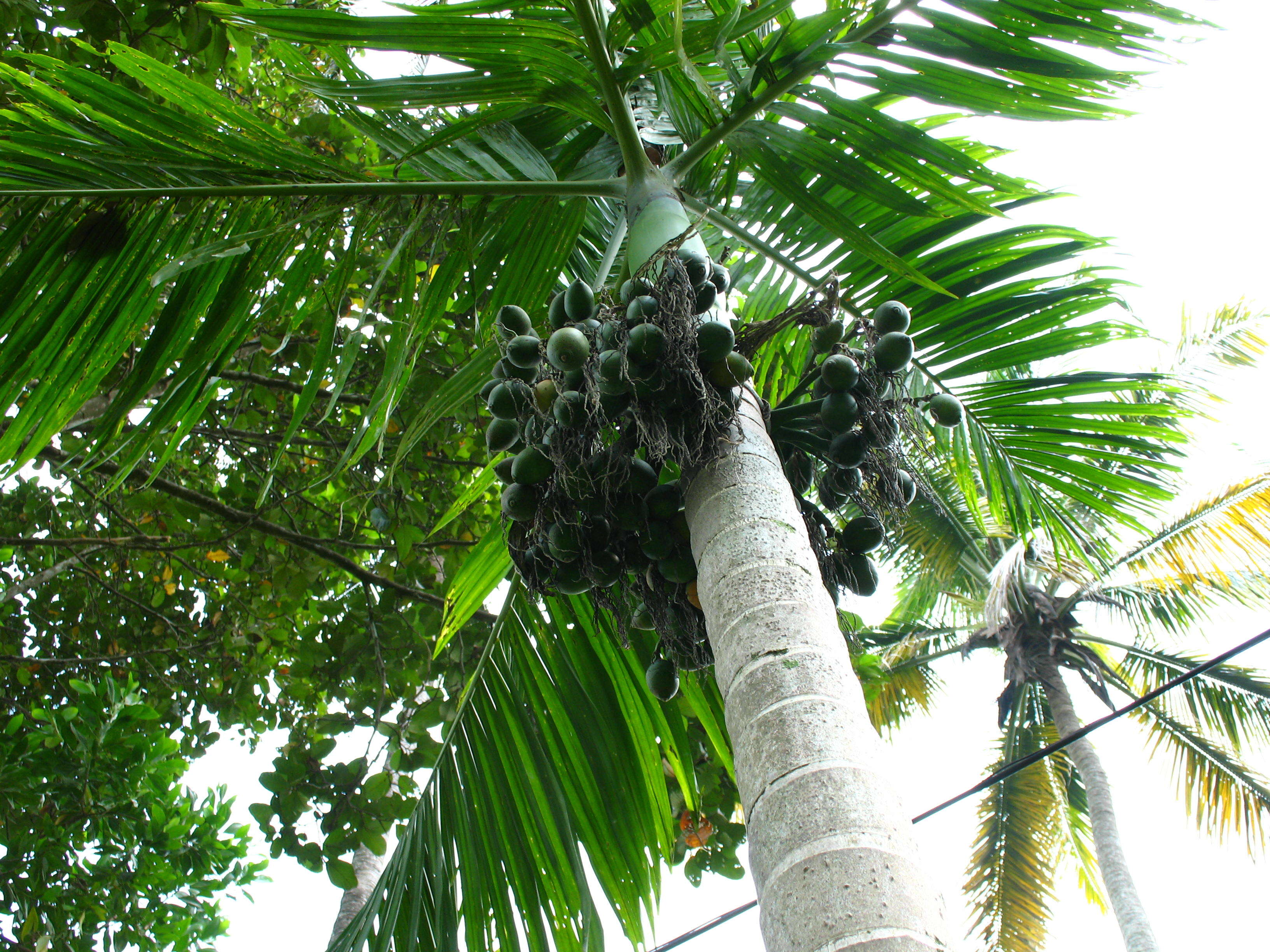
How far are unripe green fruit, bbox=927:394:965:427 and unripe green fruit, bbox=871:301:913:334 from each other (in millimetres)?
204

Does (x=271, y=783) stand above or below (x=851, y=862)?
above

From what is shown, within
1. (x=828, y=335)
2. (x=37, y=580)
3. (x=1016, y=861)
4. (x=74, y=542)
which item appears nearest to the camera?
(x=828, y=335)

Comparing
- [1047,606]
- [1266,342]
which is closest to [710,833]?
[1047,606]

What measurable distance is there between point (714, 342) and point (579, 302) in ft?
0.94

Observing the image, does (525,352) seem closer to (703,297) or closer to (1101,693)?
(703,297)

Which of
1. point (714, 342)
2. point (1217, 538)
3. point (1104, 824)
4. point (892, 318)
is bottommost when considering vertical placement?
point (714, 342)

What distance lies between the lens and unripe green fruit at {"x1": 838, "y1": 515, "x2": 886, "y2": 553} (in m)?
1.80

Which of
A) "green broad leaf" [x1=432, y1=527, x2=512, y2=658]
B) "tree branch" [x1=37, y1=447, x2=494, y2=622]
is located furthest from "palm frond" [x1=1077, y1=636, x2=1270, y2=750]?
"green broad leaf" [x1=432, y1=527, x2=512, y2=658]

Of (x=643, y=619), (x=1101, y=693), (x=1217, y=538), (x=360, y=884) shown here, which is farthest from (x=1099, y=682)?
(x=643, y=619)

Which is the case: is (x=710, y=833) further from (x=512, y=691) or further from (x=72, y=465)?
(x=72, y=465)

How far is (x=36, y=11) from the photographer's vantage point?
3.68 m

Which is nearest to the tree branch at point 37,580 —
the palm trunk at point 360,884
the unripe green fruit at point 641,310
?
the palm trunk at point 360,884

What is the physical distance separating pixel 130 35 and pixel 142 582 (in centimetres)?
337

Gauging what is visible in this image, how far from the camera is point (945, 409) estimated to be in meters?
1.91
